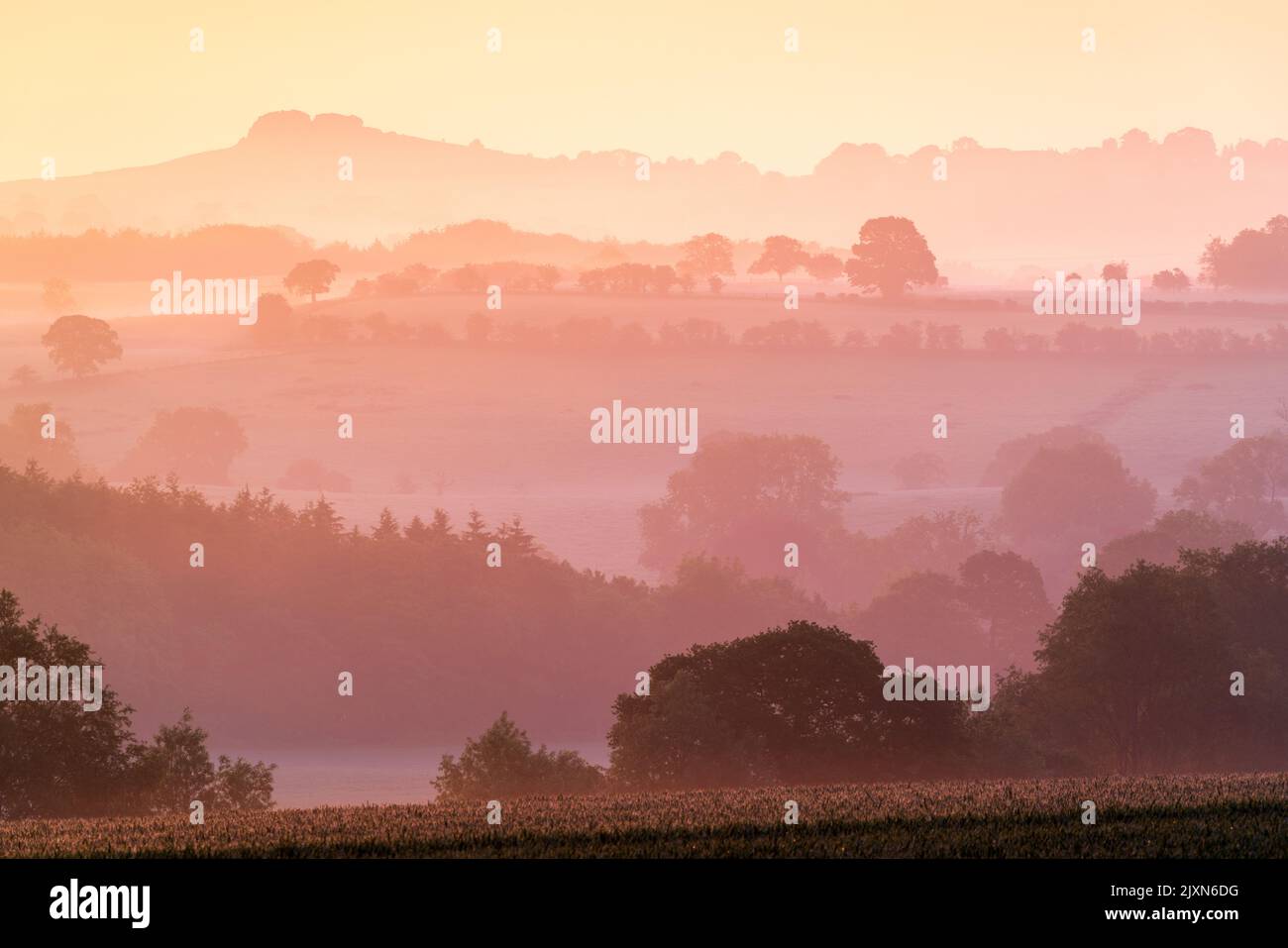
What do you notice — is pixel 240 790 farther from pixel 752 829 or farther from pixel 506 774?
pixel 752 829

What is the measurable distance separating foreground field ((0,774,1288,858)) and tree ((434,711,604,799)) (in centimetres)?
3368

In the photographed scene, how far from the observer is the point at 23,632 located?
74875 millimetres

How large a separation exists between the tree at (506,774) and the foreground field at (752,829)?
1326 inches

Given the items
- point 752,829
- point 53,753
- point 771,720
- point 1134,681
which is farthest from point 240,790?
point 1134,681

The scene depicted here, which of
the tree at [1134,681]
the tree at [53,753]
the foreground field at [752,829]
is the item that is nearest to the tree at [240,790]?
the tree at [53,753]

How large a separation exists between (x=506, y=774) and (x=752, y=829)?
145ft

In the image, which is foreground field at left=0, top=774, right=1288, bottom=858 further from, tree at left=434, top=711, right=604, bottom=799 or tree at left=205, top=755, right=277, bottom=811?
tree at left=434, top=711, right=604, bottom=799

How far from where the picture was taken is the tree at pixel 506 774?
84.3m
